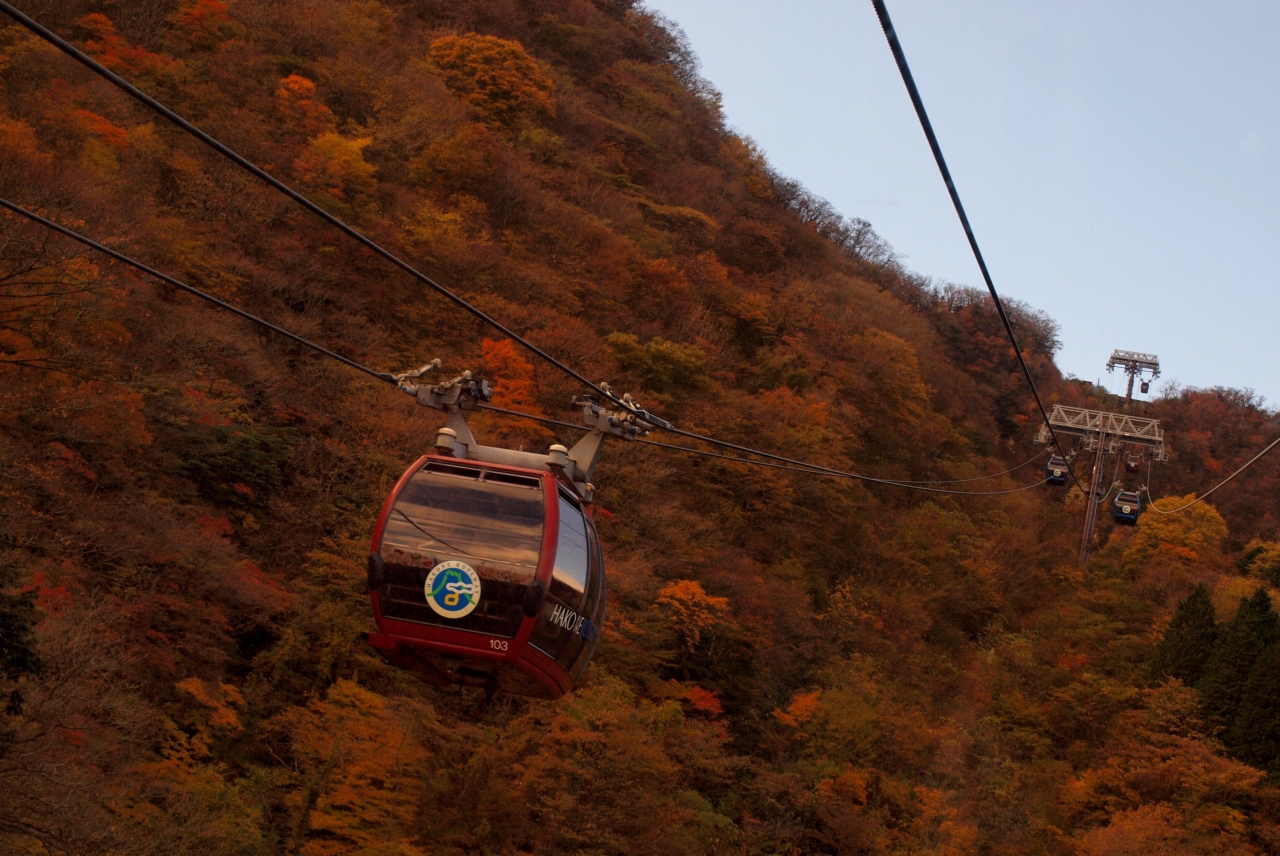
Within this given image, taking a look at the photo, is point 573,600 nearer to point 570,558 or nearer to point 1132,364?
point 570,558

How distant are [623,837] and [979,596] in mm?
19976

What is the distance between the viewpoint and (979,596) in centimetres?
3519

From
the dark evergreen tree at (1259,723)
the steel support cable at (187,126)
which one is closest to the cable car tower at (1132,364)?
Answer: the dark evergreen tree at (1259,723)

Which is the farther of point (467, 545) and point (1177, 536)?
point (1177, 536)

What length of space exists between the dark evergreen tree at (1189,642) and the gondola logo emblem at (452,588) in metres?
23.0

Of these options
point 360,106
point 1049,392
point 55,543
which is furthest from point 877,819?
point 1049,392

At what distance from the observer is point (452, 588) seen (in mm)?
8195

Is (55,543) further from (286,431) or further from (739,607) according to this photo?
(739,607)

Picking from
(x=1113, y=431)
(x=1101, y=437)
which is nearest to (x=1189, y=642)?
(x=1101, y=437)

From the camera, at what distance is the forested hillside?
54.2 feet

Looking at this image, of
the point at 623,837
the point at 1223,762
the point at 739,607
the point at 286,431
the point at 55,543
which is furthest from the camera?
the point at 739,607

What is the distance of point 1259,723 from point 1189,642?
2819 mm

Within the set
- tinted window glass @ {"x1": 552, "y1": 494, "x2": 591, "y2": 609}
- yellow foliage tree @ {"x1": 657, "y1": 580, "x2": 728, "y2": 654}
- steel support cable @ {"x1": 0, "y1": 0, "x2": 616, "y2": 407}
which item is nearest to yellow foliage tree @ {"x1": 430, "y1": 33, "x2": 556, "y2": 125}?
yellow foliage tree @ {"x1": 657, "y1": 580, "x2": 728, "y2": 654}

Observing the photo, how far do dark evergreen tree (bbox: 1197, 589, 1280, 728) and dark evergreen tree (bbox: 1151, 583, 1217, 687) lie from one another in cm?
25
